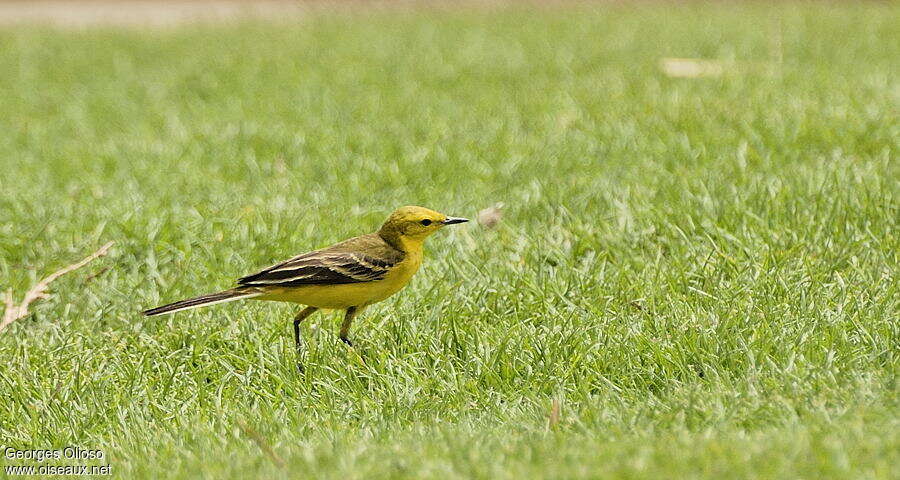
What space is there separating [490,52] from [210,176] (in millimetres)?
4618

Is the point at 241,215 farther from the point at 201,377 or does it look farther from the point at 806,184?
the point at 806,184

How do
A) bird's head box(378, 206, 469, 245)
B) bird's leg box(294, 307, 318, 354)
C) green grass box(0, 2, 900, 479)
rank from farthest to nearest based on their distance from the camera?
bird's head box(378, 206, 469, 245)
bird's leg box(294, 307, 318, 354)
green grass box(0, 2, 900, 479)

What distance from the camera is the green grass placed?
392cm

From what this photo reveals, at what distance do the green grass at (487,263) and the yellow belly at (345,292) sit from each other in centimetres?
23

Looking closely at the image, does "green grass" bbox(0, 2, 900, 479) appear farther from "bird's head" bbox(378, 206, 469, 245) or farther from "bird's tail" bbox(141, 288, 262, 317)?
"bird's head" bbox(378, 206, 469, 245)

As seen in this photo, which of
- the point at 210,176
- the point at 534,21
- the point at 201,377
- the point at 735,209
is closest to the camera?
the point at 201,377

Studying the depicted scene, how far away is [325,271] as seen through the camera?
15.8 ft

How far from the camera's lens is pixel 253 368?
4875mm

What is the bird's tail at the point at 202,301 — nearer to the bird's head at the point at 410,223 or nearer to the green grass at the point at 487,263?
the green grass at the point at 487,263

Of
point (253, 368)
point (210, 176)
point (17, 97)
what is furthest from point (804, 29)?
point (253, 368)

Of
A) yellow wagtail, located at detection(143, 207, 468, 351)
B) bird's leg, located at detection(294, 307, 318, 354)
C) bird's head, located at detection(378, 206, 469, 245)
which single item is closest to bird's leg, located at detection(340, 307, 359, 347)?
yellow wagtail, located at detection(143, 207, 468, 351)

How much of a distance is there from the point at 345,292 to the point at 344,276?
8 centimetres

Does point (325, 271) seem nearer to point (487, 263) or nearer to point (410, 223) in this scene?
point (410, 223)

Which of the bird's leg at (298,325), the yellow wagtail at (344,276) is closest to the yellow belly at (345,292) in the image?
the yellow wagtail at (344,276)
